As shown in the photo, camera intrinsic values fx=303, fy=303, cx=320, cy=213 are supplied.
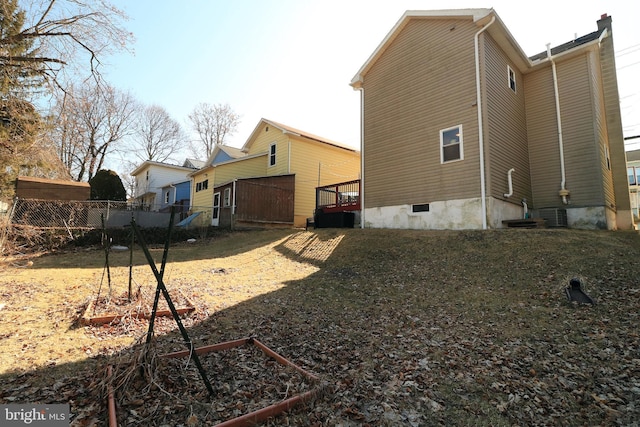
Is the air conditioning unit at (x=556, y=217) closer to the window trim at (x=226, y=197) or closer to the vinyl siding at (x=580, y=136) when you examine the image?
the vinyl siding at (x=580, y=136)

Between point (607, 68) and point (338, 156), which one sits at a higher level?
point (607, 68)

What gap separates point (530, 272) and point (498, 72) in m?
7.82

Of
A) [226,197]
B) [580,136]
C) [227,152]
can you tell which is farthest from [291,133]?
[580,136]

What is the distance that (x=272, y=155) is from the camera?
20.2 m

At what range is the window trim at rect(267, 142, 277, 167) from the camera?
1994cm

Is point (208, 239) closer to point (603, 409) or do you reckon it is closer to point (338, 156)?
point (338, 156)

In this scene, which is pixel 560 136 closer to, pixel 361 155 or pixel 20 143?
pixel 361 155

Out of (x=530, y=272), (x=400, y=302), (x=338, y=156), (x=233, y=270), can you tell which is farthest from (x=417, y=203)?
(x=338, y=156)

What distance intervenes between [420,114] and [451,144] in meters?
1.81

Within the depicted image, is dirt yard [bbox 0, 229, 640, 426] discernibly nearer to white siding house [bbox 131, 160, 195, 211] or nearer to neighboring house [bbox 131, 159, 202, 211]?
neighboring house [bbox 131, 159, 202, 211]

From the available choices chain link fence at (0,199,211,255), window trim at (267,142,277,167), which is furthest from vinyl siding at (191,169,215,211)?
chain link fence at (0,199,211,255)

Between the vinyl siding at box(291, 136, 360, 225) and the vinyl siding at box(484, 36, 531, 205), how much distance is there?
10.8 meters

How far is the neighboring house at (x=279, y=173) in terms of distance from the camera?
1741cm

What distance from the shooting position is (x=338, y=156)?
68.0ft
